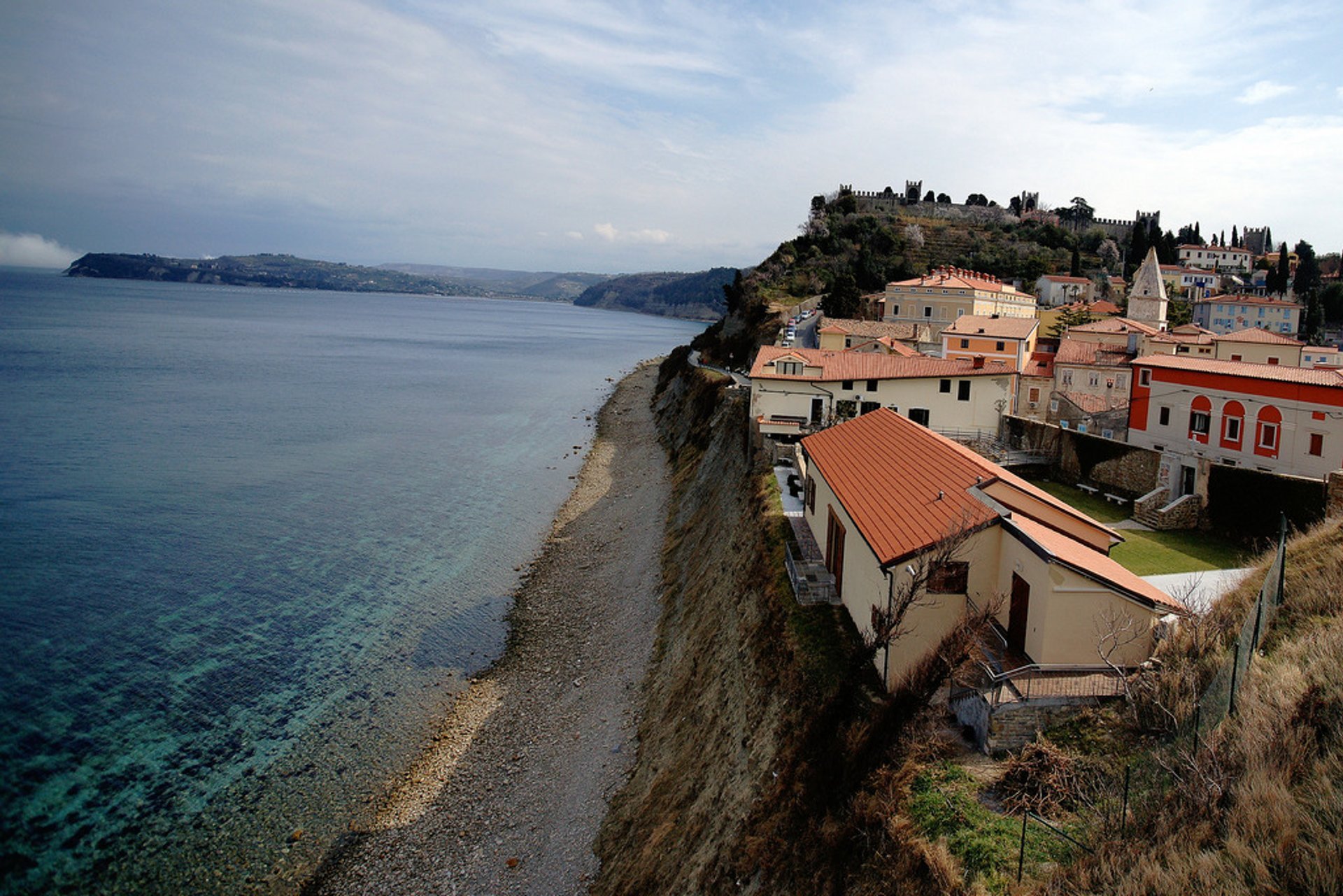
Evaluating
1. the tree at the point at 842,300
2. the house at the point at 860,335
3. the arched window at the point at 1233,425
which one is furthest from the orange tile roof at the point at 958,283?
the arched window at the point at 1233,425

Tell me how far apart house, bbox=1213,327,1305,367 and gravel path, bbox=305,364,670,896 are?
111 feet

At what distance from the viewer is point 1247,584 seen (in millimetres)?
12727

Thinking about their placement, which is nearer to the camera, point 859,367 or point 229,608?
point 229,608

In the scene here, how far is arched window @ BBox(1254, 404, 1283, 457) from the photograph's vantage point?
22.0m

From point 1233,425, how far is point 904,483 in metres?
14.0

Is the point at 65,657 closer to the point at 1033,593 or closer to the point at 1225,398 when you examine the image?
the point at 1033,593

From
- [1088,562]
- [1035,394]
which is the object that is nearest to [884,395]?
[1035,394]

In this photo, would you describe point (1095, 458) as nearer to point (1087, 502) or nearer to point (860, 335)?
point (1087, 502)

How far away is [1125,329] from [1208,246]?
73813 mm

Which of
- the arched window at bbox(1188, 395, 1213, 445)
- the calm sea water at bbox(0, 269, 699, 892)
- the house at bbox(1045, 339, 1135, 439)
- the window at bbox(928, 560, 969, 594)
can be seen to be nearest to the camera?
the window at bbox(928, 560, 969, 594)

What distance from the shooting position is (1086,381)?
128 ft

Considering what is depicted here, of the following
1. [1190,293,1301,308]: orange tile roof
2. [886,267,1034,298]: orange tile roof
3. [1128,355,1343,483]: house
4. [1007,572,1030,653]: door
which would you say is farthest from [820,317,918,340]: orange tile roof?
[1007,572,1030,653]: door

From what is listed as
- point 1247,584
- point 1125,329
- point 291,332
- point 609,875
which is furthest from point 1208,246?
point 291,332

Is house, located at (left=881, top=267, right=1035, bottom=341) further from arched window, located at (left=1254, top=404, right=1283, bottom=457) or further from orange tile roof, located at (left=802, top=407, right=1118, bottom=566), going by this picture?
orange tile roof, located at (left=802, top=407, right=1118, bottom=566)
